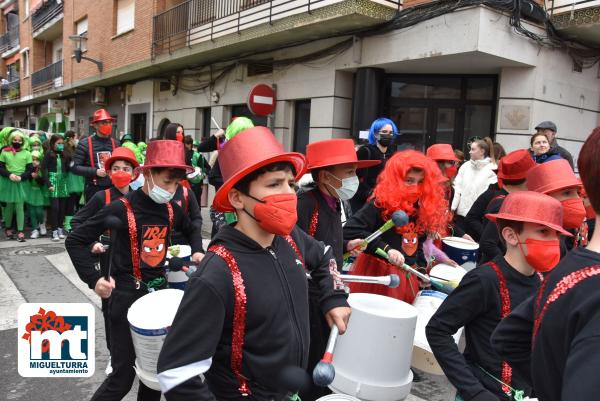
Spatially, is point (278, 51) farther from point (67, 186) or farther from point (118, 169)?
point (118, 169)

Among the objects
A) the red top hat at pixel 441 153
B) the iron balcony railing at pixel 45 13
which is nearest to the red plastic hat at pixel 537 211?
the red top hat at pixel 441 153

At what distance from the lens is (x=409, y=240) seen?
3729 mm

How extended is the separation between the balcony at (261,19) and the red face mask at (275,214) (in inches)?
289

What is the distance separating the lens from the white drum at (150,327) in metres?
2.44

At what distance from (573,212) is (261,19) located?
29.1ft

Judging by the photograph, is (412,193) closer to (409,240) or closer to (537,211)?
(409,240)

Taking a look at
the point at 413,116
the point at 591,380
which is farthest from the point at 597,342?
the point at 413,116

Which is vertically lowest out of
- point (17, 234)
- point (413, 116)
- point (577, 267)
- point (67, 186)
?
point (17, 234)

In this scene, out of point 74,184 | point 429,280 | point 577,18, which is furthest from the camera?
point 74,184

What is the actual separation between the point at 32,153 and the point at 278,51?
5.55 meters

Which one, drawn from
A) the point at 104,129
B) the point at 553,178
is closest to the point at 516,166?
the point at 553,178

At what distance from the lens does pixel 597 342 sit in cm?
106

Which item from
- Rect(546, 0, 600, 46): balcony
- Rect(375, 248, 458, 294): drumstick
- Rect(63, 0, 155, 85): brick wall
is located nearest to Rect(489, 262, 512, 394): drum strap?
Rect(375, 248, 458, 294): drumstick

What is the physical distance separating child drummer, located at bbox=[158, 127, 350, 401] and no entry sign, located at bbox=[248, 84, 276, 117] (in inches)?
354
